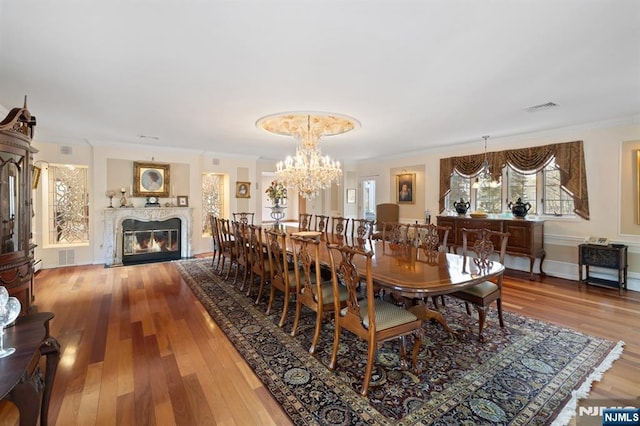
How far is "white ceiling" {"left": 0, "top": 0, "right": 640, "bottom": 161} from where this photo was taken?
6.13 feet

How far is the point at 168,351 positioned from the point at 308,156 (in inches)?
121

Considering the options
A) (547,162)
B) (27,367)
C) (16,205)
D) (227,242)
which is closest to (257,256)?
(227,242)

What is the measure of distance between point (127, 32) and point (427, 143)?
5.41 metres

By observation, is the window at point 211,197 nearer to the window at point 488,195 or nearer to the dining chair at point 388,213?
the dining chair at point 388,213

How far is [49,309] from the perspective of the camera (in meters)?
3.51

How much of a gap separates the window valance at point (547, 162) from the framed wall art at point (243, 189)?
5.03 meters

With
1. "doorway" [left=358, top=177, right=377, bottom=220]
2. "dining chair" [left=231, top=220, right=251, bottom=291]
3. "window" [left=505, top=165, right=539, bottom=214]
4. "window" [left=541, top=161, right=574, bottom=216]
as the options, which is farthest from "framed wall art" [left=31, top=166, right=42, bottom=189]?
"window" [left=541, top=161, right=574, bottom=216]

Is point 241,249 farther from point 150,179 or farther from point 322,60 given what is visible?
point 150,179

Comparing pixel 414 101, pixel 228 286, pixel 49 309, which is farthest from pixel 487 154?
pixel 49 309

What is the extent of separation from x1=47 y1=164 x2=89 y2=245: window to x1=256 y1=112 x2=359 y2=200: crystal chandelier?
13.8ft

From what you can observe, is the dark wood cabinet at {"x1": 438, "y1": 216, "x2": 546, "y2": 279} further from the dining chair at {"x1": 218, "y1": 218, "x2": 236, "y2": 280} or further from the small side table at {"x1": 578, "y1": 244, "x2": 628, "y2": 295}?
the dining chair at {"x1": 218, "y1": 218, "x2": 236, "y2": 280}

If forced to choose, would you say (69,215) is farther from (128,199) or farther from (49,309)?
(49,309)

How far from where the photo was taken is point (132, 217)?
239 inches

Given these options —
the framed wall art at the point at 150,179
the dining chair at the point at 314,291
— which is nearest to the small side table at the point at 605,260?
the dining chair at the point at 314,291
